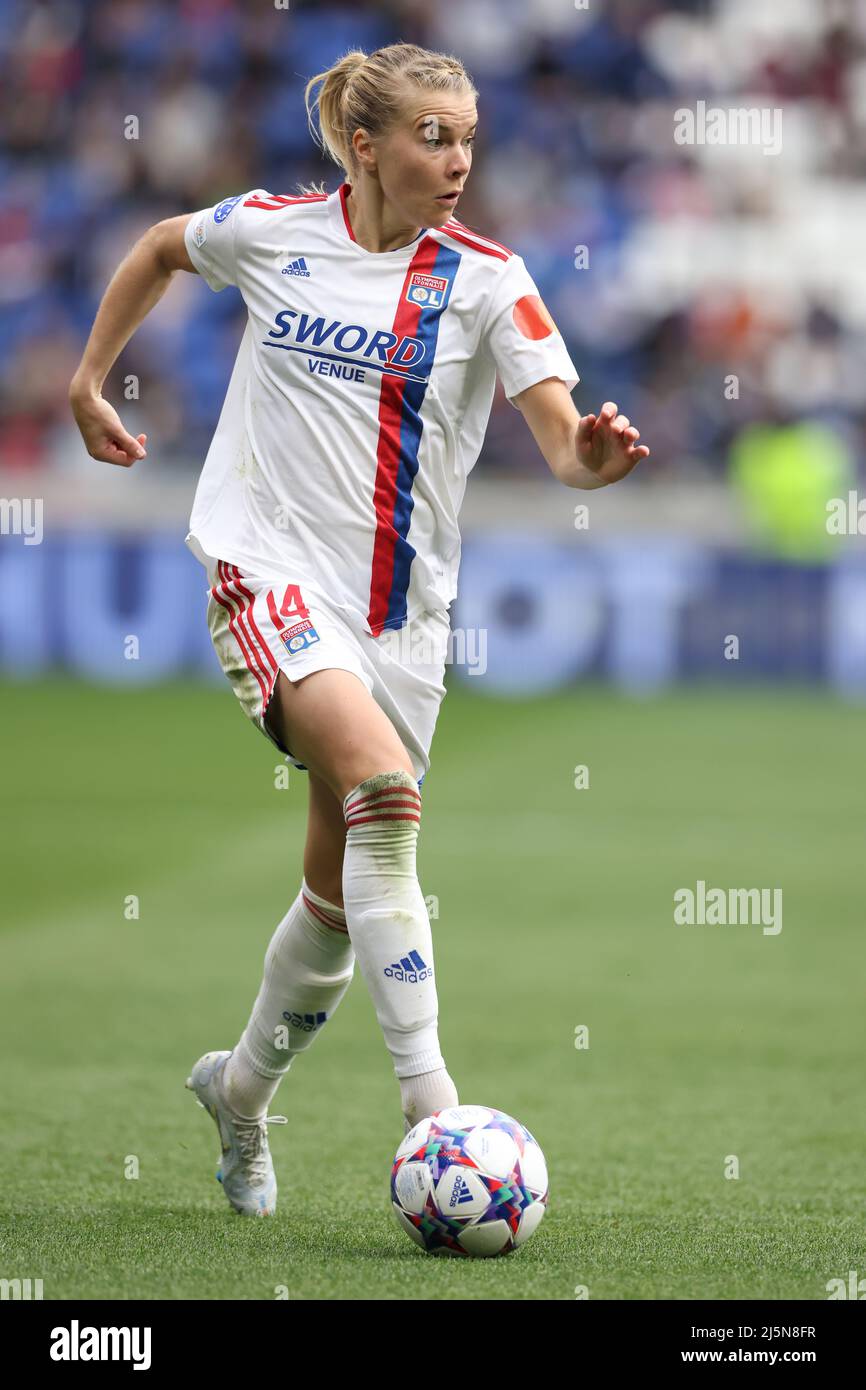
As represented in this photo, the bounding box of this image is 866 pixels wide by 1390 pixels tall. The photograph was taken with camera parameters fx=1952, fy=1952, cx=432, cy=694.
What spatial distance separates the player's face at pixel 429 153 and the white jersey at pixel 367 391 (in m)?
0.14

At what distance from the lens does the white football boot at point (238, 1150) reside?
4062mm

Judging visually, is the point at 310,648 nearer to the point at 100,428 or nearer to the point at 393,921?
the point at 393,921

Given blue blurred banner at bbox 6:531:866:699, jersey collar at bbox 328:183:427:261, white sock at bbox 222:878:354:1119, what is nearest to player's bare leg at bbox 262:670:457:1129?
white sock at bbox 222:878:354:1119

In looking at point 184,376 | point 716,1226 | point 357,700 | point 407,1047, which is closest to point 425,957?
point 407,1047

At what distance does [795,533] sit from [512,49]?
6728mm

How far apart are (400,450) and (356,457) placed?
3.6 inches

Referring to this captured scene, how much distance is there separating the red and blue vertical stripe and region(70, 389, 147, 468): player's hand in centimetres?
62

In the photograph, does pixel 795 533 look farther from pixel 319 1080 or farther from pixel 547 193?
pixel 319 1080

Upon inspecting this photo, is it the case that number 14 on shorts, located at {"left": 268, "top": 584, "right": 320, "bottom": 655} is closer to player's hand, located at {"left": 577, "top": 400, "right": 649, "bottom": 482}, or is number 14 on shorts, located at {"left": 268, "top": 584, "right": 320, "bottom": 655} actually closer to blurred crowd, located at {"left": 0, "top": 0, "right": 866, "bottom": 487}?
player's hand, located at {"left": 577, "top": 400, "right": 649, "bottom": 482}

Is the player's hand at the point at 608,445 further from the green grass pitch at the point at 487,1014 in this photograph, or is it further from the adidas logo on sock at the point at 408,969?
the green grass pitch at the point at 487,1014

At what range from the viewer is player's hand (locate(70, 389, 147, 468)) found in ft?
14.0

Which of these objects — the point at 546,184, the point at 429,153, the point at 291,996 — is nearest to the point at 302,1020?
the point at 291,996

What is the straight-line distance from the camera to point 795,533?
15438 millimetres

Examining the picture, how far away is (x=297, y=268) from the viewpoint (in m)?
4.04
